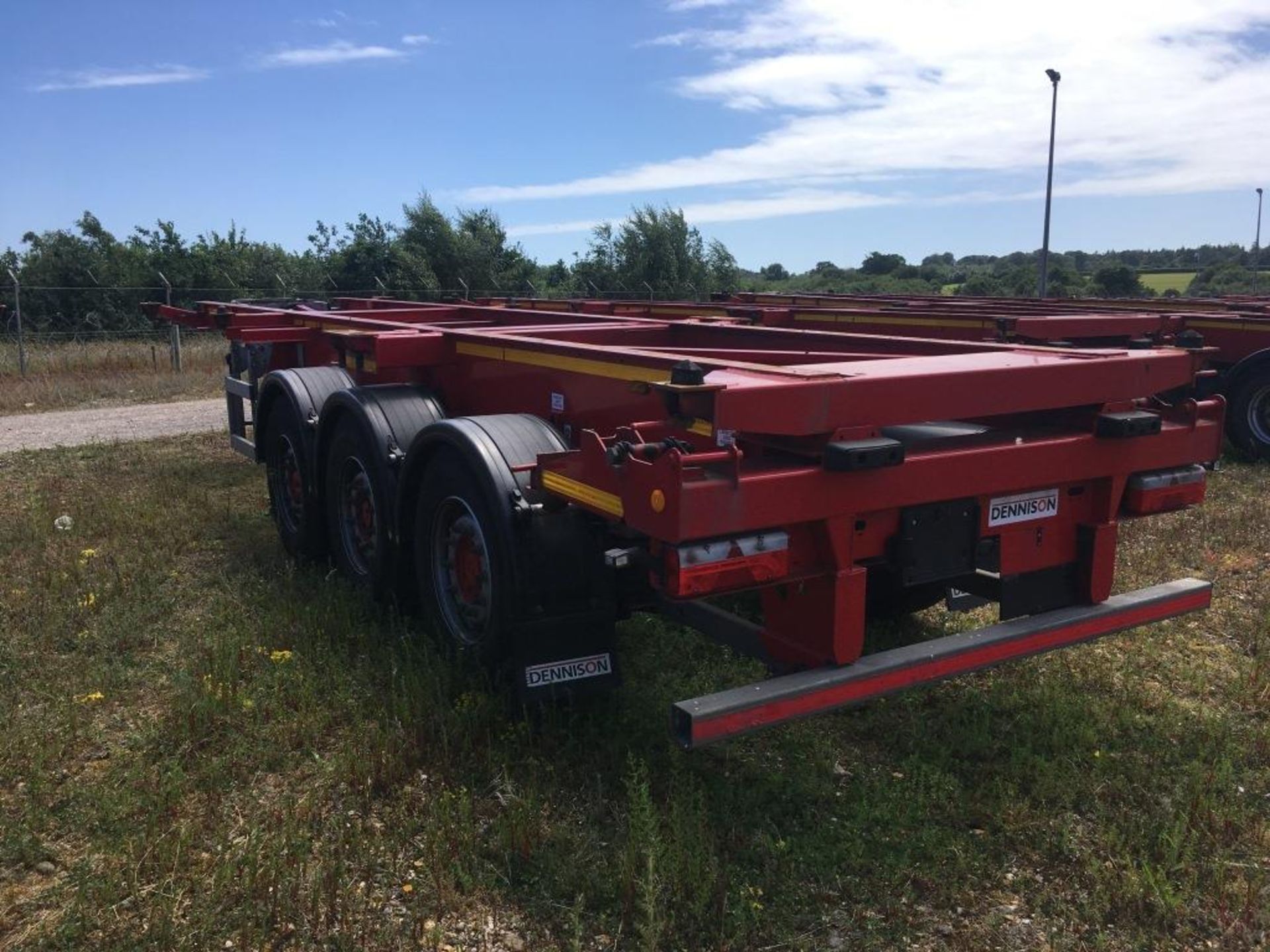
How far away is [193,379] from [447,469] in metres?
15.0

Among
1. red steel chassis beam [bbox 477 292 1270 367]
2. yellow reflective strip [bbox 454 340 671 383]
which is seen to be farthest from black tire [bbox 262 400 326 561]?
red steel chassis beam [bbox 477 292 1270 367]

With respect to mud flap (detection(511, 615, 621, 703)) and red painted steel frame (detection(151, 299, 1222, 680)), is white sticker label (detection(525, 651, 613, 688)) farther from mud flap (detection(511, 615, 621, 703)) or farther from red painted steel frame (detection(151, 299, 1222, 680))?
red painted steel frame (detection(151, 299, 1222, 680))

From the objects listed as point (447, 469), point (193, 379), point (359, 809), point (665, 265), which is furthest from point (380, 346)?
point (665, 265)

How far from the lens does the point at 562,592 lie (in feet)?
12.2

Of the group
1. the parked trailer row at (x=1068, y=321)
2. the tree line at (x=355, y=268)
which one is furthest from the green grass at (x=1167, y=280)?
the parked trailer row at (x=1068, y=321)

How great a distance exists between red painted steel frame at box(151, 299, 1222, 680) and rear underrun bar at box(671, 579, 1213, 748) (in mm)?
100

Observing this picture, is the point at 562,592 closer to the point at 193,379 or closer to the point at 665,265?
the point at 193,379

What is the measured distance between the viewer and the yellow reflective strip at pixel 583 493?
10.6ft

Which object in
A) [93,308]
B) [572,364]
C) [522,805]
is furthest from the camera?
[93,308]

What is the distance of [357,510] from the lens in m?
5.44

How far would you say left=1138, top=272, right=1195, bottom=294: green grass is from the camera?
125ft

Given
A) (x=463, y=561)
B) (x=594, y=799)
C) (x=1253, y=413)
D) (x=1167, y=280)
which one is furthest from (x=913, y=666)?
(x=1167, y=280)

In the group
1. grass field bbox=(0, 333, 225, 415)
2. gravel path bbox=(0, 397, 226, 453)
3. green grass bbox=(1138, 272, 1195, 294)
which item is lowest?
gravel path bbox=(0, 397, 226, 453)

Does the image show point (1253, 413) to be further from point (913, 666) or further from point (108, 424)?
point (108, 424)
